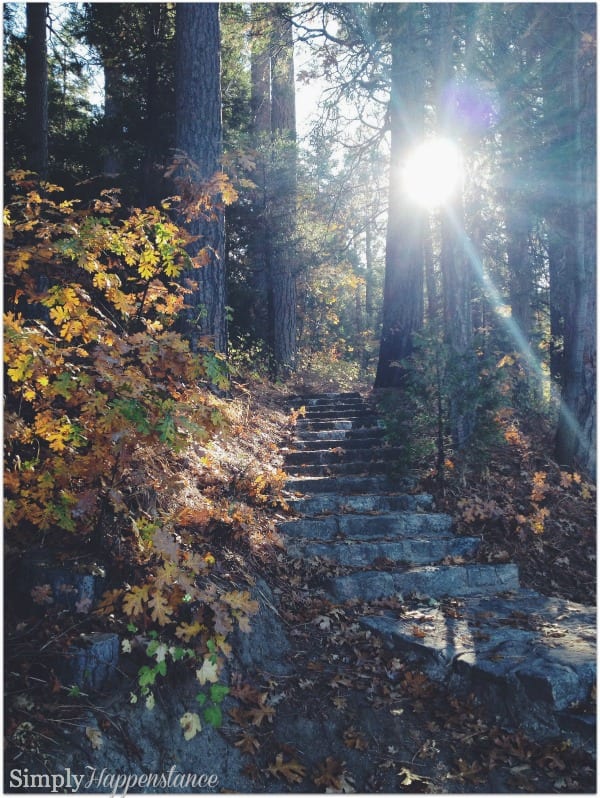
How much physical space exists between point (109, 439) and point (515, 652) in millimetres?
3140

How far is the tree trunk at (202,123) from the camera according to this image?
305 inches

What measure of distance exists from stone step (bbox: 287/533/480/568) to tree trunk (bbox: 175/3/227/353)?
3.11 m

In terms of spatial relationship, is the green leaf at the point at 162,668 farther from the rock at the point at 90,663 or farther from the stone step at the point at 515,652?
the stone step at the point at 515,652

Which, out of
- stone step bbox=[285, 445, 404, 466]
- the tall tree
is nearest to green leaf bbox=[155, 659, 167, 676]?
stone step bbox=[285, 445, 404, 466]

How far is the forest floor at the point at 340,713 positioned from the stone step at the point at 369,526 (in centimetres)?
29

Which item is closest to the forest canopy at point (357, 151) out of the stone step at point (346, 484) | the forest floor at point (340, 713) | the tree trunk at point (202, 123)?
the tree trunk at point (202, 123)

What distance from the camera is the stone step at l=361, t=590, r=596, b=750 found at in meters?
3.57

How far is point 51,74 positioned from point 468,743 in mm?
13629

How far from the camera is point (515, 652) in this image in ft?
13.4

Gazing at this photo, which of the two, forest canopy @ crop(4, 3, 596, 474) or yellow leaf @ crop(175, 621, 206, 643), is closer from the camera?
yellow leaf @ crop(175, 621, 206, 643)

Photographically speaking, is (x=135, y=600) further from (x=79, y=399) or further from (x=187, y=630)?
(x=79, y=399)

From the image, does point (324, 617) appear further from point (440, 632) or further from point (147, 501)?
point (147, 501)

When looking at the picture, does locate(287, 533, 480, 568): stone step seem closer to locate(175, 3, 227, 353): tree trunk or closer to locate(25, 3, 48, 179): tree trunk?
locate(175, 3, 227, 353): tree trunk

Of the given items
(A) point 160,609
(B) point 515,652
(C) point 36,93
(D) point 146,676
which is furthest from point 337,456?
(C) point 36,93
